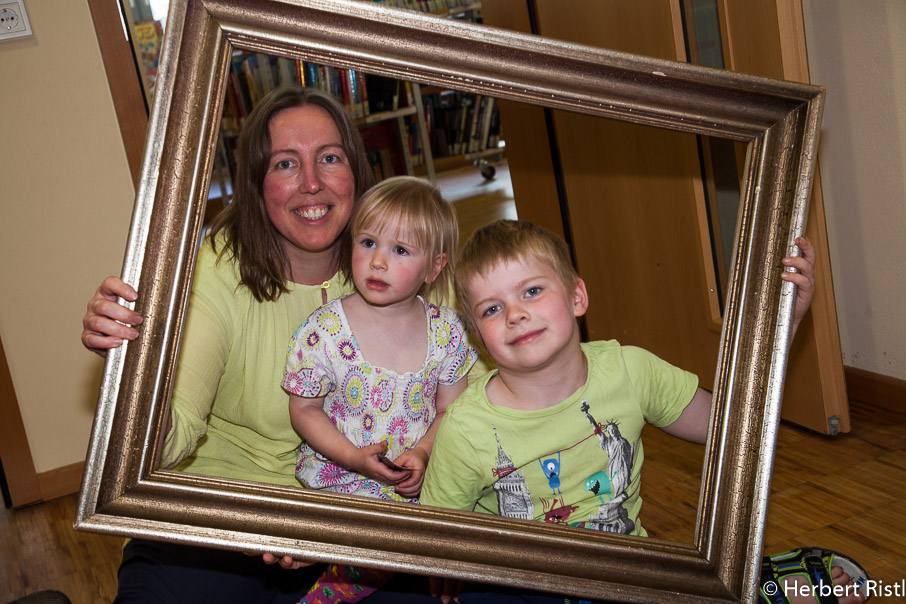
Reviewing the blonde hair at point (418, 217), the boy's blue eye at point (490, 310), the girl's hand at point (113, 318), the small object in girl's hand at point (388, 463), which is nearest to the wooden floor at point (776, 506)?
the blonde hair at point (418, 217)

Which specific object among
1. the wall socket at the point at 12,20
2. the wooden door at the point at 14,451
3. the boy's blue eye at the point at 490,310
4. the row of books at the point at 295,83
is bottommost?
the wooden door at the point at 14,451

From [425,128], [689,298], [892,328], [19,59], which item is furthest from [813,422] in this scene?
[19,59]

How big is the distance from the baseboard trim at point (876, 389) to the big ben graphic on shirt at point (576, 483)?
4.50 ft

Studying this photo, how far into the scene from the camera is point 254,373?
4.35 ft

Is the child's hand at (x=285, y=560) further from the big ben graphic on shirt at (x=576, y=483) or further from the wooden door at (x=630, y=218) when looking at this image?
the wooden door at (x=630, y=218)

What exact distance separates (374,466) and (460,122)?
520mm

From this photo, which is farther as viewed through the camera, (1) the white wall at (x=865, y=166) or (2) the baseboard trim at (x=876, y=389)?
(2) the baseboard trim at (x=876, y=389)

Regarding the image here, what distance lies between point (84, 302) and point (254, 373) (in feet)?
5.28

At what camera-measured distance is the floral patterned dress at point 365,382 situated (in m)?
1.25

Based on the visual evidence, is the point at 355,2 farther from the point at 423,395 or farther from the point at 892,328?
the point at 892,328

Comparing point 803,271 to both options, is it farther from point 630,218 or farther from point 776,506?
point 776,506

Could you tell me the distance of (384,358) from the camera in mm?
1264

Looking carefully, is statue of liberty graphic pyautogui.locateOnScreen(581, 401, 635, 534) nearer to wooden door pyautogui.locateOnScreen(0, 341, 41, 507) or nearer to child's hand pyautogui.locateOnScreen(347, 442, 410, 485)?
child's hand pyautogui.locateOnScreen(347, 442, 410, 485)

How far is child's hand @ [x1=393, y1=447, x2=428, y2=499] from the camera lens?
4.06ft
